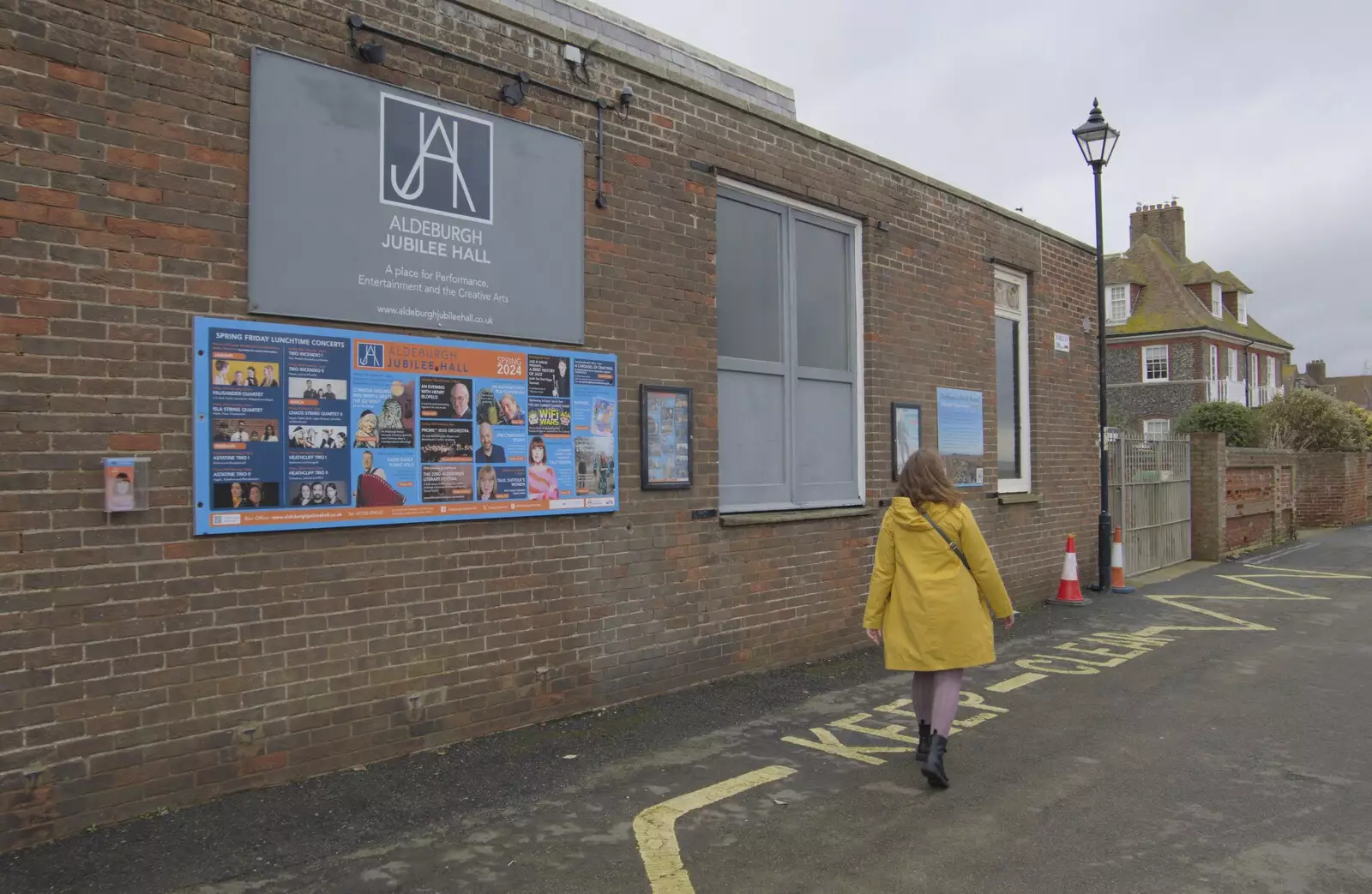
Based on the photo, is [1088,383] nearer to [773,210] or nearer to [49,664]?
[773,210]

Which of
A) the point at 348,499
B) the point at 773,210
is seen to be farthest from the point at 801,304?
the point at 348,499

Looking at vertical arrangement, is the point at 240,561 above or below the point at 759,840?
above

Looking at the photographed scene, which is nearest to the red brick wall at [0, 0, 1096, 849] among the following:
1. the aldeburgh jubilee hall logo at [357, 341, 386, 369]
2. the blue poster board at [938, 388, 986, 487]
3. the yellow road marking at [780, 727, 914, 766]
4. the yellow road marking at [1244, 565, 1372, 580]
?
the aldeburgh jubilee hall logo at [357, 341, 386, 369]

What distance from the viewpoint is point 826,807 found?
4.54m

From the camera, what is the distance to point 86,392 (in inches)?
165

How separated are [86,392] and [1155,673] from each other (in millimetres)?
7786

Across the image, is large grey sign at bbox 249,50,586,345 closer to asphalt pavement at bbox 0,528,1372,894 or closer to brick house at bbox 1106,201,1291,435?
asphalt pavement at bbox 0,528,1372,894

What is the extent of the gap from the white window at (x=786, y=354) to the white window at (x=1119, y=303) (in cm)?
3724

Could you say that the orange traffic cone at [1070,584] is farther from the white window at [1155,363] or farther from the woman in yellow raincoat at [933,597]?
the white window at [1155,363]

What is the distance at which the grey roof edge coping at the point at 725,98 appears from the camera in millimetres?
5816

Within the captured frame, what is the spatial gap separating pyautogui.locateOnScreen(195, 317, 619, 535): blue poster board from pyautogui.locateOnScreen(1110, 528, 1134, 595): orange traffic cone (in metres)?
8.72

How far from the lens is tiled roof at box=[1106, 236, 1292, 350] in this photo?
39625 millimetres

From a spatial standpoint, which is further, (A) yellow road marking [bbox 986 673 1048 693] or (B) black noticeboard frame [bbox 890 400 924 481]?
(B) black noticeboard frame [bbox 890 400 924 481]

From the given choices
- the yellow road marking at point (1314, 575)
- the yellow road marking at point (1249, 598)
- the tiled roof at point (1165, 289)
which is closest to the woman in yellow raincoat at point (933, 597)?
the yellow road marking at point (1249, 598)
